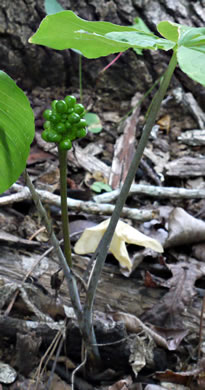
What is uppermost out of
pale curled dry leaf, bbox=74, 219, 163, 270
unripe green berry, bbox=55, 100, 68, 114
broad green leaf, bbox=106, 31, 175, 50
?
broad green leaf, bbox=106, 31, 175, 50

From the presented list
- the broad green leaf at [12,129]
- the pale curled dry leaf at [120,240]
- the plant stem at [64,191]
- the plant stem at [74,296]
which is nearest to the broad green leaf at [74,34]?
the broad green leaf at [12,129]

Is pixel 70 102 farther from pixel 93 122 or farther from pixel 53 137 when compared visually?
pixel 93 122

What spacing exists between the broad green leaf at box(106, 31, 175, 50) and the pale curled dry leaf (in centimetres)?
58

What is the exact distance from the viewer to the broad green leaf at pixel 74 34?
579 mm

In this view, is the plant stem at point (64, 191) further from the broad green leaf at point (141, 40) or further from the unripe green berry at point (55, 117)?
the broad green leaf at point (141, 40)

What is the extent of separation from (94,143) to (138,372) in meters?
1.29

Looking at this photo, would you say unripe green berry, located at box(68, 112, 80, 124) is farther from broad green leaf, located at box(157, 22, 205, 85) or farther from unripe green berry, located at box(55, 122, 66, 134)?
broad green leaf, located at box(157, 22, 205, 85)

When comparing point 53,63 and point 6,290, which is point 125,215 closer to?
point 6,290

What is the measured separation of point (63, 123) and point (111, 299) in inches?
27.0

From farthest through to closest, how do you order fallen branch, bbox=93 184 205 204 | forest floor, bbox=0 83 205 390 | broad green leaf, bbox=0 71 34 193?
1. fallen branch, bbox=93 184 205 204
2. forest floor, bbox=0 83 205 390
3. broad green leaf, bbox=0 71 34 193

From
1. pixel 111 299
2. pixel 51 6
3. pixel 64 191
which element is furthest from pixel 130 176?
pixel 51 6

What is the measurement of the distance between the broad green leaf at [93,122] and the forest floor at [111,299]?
1.29 ft

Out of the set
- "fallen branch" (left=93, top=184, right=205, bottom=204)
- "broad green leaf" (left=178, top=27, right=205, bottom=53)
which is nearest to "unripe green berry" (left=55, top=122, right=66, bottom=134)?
"broad green leaf" (left=178, top=27, right=205, bottom=53)

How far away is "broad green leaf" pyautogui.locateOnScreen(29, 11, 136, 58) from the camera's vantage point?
58cm
